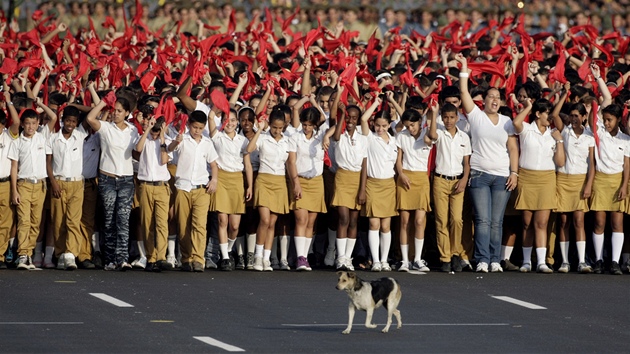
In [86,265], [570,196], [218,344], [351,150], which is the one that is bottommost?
[218,344]

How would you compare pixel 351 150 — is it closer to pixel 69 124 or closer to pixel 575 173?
pixel 575 173

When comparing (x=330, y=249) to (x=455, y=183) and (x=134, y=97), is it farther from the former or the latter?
(x=134, y=97)

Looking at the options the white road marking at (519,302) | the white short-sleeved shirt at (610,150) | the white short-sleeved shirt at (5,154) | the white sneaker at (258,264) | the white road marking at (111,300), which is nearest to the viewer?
the white road marking at (111,300)

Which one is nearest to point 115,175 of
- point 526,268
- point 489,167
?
point 489,167

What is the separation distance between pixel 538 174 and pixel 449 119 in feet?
4.27

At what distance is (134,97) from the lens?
17.6 metres

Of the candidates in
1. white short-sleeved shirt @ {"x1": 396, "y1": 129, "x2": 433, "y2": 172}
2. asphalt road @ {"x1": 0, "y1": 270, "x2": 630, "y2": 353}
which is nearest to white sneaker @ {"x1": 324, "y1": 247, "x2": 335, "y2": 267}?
asphalt road @ {"x1": 0, "y1": 270, "x2": 630, "y2": 353}

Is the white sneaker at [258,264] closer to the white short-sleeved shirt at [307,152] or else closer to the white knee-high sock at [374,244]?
the white short-sleeved shirt at [307,152]

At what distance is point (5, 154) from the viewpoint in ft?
56.1

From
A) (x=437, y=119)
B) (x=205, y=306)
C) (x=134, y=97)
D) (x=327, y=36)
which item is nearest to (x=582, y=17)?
(x=327, y=36)

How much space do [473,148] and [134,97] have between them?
4.08 m

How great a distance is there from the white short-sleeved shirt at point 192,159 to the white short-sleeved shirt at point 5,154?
1904mm

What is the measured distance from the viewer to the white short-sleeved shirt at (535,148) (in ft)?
58.9

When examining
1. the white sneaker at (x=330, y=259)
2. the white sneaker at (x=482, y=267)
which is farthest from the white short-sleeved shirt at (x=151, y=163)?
the white sneaker at (x=482, y=267)
